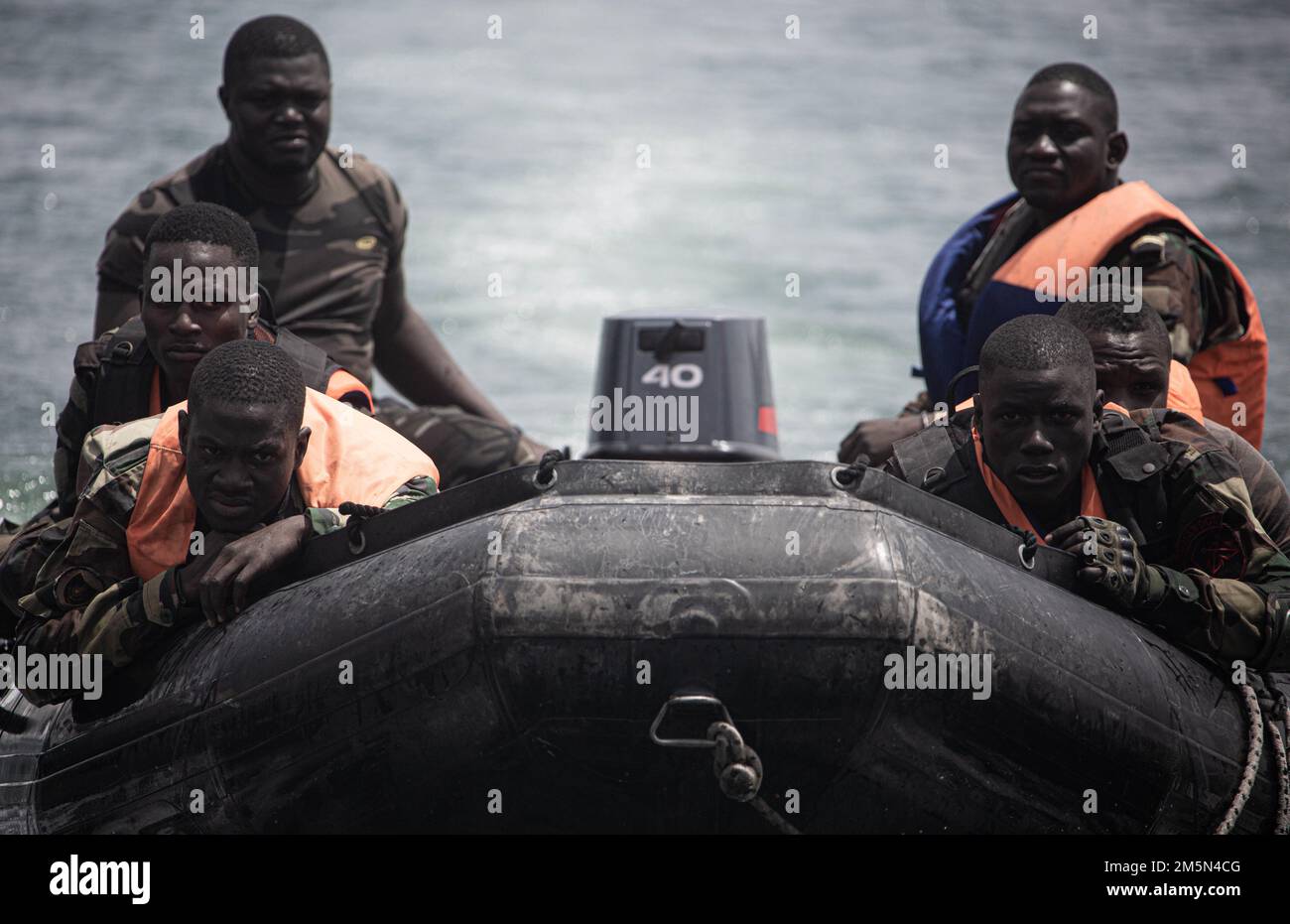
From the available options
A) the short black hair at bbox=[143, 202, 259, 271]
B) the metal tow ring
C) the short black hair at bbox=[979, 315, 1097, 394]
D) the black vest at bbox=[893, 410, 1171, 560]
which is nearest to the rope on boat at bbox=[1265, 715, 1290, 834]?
the black vest at bbox=[893, 410, 1171, 560]

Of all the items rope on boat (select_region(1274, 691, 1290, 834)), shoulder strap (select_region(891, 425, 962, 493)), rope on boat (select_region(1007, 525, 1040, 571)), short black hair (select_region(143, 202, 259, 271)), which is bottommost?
rope on boat (select_region(1274, 691, 1290, 834))

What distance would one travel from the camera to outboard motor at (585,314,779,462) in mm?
→ 4695

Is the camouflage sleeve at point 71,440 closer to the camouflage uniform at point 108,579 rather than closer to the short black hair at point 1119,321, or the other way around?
the camouflage uniform at point 108,579

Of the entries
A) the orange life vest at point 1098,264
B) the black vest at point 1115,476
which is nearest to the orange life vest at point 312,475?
the black vest at point 1115,476

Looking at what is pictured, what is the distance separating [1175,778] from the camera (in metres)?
2.90

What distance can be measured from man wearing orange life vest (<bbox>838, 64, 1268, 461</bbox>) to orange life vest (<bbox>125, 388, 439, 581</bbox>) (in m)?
1.56

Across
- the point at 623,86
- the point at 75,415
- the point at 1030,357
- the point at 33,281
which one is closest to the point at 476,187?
the point at 623,86

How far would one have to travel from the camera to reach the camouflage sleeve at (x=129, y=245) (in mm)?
4680

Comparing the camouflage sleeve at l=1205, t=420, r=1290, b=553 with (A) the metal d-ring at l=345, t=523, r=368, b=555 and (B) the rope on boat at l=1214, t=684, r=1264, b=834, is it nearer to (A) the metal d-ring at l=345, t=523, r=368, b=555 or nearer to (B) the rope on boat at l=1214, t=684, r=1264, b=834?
(B) the rope on boat at l=1214, t=684, r=1264, b=834

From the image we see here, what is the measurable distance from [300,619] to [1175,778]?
4.21 ft

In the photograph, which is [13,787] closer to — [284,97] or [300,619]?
[300,619]

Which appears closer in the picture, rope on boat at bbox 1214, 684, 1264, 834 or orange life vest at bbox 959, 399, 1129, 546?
rope on boat at bbox 1214, 684, 1264, 834

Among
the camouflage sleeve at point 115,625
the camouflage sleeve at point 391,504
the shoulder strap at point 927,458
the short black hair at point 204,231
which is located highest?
the short black hair at point 204,231

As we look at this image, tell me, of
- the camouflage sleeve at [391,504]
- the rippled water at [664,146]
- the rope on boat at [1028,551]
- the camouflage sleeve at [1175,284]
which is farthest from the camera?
the rippled water at [664,146]
